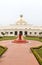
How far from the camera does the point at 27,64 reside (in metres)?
9.72

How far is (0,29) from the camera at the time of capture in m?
58.9

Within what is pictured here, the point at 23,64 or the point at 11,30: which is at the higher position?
the point at 23,64

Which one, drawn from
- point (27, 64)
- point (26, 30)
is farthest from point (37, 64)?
point (26, 30)

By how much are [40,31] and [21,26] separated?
613 cm

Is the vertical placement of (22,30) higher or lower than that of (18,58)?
lower

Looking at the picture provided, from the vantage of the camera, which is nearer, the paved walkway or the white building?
the paved walkway

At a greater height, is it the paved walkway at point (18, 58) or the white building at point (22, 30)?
the paved walkway at point (18, 58)

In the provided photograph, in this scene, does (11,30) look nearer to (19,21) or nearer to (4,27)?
(4,27)

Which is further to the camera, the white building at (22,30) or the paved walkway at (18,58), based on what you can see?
the white building at (22,30)

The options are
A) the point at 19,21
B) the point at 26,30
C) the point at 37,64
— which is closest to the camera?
the point at 37,64

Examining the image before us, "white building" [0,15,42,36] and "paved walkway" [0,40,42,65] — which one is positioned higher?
"paved walkway" [0,40,42,65]

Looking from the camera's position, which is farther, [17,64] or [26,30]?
[26,30]

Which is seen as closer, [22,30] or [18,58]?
[18,58]

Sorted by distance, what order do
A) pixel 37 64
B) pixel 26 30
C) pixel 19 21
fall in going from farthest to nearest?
1. pixel 19 21
2. pixel 26 30
3. pixel 37 64
